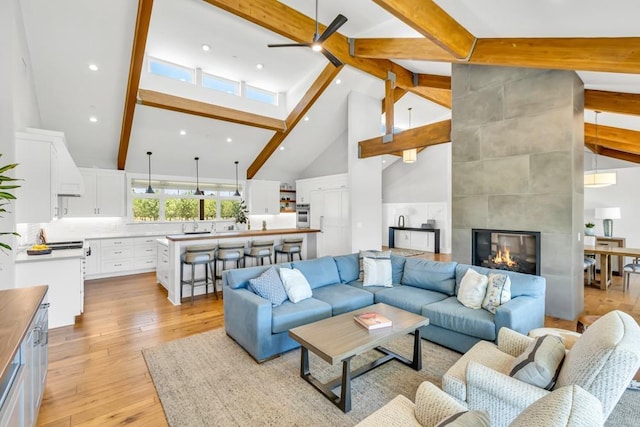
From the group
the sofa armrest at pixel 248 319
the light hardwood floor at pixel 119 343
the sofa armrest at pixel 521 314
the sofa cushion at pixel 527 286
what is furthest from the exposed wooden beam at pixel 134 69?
the sofa cushion at pixel 527 286

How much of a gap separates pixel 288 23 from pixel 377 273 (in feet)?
13.0

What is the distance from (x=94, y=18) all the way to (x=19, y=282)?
139 inches

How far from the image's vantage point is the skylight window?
18.1ft

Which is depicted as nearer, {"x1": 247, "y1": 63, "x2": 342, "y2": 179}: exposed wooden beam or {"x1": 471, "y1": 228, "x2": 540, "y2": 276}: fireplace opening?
{"x1": 471, "y1": 228, "x2": 540, "y2": 276}: fireplace opening

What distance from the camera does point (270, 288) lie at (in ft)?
11.1

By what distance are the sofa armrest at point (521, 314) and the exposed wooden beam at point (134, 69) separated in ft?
17.7

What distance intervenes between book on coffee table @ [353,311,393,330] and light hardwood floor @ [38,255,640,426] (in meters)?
1.70

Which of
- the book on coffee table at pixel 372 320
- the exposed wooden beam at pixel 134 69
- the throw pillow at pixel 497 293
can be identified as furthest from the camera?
the exposed wooden beam at pixel 134 69

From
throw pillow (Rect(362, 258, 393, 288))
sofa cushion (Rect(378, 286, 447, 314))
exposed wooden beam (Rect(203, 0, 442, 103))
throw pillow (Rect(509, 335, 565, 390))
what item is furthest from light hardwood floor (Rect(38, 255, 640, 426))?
exposed wooden beam (Rect(203, 0, 442, 103))

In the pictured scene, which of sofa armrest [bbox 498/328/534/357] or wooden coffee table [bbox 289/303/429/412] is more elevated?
sofa armrest [bbox 498/328/534/357]

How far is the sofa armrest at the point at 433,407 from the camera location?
4.74 feet

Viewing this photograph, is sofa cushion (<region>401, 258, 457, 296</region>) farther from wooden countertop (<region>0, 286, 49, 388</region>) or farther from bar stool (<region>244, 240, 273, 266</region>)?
wooden countertop (<region>0, 286, 49, 388</region>)

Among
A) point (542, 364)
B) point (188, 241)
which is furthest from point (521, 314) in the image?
point (188, 241)

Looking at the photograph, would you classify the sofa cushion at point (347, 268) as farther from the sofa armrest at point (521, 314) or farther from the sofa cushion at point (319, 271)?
the sofa armrest at point (521, 314)
